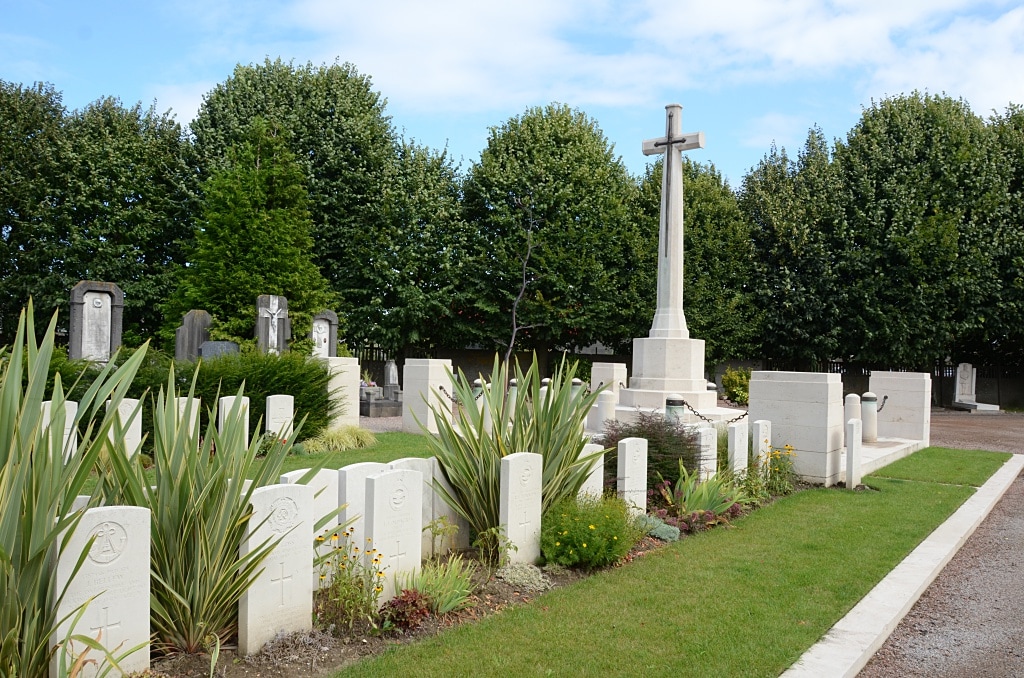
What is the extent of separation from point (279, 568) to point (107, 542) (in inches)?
37.0

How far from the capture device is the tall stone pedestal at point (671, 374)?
1418 cm

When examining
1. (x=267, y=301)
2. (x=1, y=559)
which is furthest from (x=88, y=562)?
(x=267, y=301)

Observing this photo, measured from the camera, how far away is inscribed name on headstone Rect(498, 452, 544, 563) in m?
5.52

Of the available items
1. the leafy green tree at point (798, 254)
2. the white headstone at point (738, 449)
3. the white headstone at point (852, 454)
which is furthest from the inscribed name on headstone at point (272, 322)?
the leafy green tree at point (798, 254)

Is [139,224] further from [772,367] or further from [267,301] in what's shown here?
[772,367]

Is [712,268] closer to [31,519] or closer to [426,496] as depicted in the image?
[426,496]

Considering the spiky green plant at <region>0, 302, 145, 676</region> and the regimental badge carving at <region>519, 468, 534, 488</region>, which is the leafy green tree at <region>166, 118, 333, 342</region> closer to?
the regimental badge carving at <region>519, 468, 534, 488</region>

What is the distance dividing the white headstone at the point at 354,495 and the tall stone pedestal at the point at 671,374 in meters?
9.68

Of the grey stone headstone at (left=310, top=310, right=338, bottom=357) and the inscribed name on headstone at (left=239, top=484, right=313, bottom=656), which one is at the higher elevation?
the grey stone headstone at (left=310, top=310, right=338, bottom=357)

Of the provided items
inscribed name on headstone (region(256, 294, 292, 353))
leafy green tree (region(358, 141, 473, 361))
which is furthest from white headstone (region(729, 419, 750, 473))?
leafy green tree (region(358, 141, 473, 361))

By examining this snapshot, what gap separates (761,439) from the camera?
367 inches

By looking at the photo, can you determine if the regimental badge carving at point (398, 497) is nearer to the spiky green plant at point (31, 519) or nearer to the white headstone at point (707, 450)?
the spiky green plant at point (31, 519)

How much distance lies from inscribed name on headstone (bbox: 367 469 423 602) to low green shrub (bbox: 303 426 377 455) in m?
7.29

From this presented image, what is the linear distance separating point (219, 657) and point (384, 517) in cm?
115
